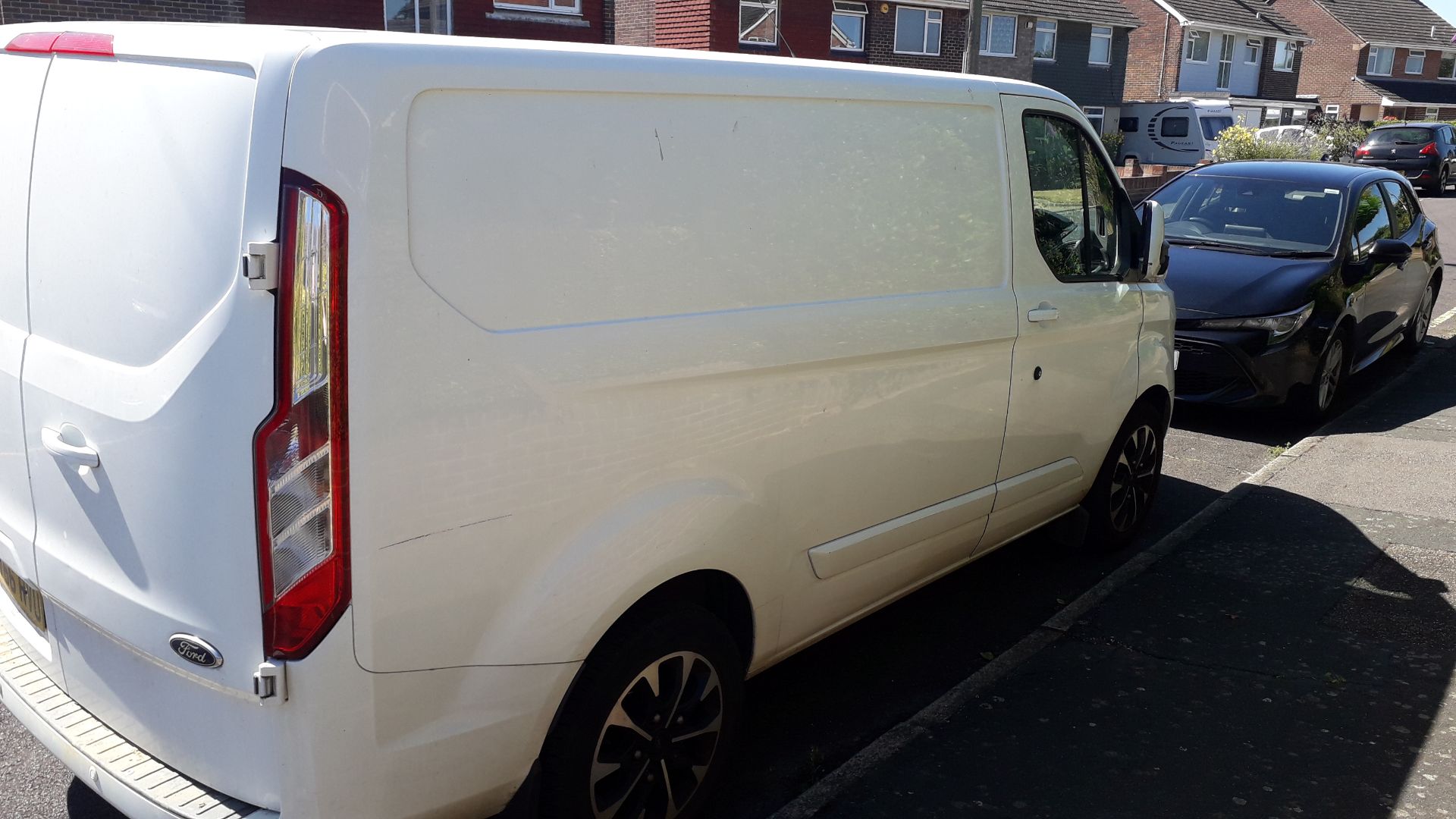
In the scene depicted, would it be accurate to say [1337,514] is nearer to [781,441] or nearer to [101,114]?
[781,441]

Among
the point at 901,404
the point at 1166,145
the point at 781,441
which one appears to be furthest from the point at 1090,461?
the point at 1166,145

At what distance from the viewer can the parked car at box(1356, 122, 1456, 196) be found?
30234 mm

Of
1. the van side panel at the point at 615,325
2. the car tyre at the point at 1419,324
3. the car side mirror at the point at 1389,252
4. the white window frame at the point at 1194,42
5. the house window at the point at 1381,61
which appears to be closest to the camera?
the van side panel at the point at 615,325

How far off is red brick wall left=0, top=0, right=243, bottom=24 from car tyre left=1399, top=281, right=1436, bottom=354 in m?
14.8

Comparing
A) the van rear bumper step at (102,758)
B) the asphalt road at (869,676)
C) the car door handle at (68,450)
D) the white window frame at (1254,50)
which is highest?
the white window frame at (1254,50)

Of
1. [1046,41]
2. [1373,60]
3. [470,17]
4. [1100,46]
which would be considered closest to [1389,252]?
[470,17]

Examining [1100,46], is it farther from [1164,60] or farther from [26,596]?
[26,596]

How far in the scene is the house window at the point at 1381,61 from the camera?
61062mm

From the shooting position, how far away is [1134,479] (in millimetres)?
5512

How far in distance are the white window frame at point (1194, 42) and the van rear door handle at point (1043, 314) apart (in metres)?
47.9

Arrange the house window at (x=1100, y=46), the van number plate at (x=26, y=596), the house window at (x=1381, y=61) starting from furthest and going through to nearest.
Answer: the house window at (x=1381, y=61)
the house window at (x=1100, y=46)
the van number plate at (x=26, y=596)

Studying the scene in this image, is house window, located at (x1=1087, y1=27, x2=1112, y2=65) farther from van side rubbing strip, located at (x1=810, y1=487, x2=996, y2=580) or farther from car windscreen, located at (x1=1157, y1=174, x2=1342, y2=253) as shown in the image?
van side rubbing strip, located at (x1=810, y1=487, x2=996, y2=580)

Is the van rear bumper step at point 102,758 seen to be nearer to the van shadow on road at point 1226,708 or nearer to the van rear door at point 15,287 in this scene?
the van rear door at point 15,287

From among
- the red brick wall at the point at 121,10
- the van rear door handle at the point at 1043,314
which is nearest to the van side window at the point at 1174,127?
the red brick wall at the point at 121,10
